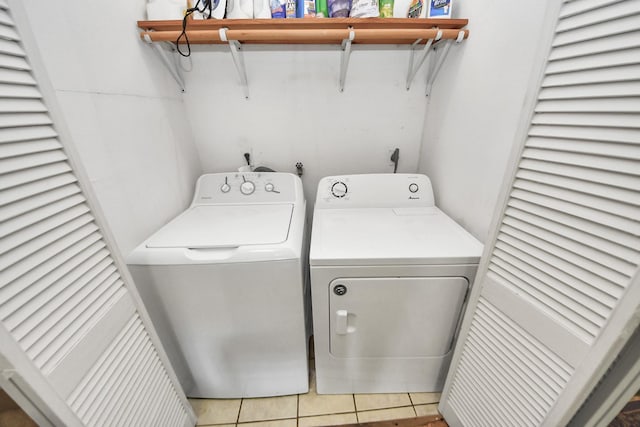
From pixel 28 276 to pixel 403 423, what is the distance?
170 centimetres

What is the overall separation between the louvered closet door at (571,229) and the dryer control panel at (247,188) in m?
1.10

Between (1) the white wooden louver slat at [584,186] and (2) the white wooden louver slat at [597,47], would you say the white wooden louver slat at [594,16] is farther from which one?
(1) the white wooden louver slat at [584,186]

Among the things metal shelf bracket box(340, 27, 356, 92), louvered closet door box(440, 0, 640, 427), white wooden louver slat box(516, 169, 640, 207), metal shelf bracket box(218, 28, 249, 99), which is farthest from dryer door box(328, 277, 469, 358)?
metal shelf bracket box(218, 28, 249, 99)

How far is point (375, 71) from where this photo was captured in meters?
1.57

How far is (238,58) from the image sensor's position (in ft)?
4.50

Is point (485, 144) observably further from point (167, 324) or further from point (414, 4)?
point (167, 324)

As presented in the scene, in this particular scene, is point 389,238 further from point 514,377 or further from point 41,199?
point 41,199

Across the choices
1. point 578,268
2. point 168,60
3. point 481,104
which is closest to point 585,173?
point 578,268

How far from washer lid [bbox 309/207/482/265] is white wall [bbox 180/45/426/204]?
51cm

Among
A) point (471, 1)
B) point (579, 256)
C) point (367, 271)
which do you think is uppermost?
point (471, 1)

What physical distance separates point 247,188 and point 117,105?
718mm

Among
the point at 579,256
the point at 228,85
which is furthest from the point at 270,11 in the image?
the point at 579,256

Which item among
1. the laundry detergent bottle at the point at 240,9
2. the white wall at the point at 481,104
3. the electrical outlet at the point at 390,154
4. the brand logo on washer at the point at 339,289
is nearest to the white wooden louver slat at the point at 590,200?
the white wall at the point at 481,104

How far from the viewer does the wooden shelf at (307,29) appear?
1.18 meters
